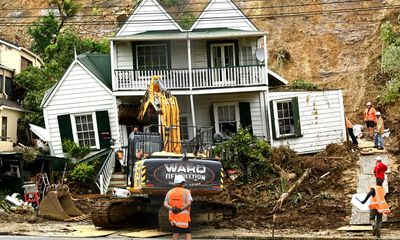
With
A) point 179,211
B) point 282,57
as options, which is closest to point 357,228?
point 179,211

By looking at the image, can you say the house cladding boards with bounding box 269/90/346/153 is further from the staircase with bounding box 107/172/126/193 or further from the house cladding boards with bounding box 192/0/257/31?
the staircase with bounding box 107/172/126/193

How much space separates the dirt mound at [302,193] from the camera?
65.3 feet

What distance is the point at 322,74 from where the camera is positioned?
44875 mm

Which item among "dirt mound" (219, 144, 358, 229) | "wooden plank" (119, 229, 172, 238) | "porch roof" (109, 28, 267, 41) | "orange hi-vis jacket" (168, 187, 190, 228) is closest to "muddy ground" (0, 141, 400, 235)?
"dirt mound" (219, 144, 358, 229)

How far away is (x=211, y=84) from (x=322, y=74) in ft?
53.7

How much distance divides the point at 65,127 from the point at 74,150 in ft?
5.01

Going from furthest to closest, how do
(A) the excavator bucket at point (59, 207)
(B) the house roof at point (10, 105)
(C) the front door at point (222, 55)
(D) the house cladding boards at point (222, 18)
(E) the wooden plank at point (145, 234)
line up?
(B) the house roof at point (10, 105) → (D) the house cladding boards at point (222, 18) → (C) the front door at point (222, 55) → (A) the excavator bucket at point (59, 207) → (E) the wooden plank at point (145, 234)

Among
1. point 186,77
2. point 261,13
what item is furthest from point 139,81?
point 261,13

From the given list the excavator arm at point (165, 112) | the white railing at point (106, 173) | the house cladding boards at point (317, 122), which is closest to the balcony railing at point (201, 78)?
the house cladding boards at point (317, 122)

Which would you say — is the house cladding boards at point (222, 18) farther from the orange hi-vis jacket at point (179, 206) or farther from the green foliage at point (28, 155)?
the orange hi-vis jacket at point (179, 206)

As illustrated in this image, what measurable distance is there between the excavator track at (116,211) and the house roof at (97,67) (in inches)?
493

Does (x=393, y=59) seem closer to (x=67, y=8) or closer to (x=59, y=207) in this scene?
(x=59, y=207)

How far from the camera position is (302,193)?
22.9 metres

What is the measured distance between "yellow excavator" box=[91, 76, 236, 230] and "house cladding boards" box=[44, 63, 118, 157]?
31.6ft
